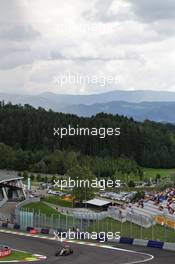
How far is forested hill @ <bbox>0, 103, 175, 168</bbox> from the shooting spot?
5477 inches

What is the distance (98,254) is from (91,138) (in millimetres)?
103092

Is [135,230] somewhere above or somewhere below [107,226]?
below

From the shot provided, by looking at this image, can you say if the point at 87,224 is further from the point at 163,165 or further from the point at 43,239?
the point at 163,165

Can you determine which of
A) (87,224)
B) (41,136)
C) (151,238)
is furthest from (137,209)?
(41,136)

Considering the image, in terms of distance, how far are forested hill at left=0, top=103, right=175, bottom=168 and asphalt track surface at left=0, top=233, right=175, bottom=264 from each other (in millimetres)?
86394

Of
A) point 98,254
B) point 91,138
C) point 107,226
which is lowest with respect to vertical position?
point 98,254

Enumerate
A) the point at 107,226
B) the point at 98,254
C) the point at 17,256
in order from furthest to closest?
the point at 107,226, the point at 17,256, the point at 98,254

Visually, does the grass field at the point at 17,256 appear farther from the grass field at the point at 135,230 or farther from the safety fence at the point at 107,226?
the grass field at the point at 135,230

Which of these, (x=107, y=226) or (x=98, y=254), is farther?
(x=107, y=226)

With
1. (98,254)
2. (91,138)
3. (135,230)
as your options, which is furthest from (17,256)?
(91,138)

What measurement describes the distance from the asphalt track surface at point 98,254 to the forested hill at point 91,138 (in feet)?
283

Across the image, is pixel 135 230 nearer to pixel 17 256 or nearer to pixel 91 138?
pixel 17 256

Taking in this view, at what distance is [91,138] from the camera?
14175cm

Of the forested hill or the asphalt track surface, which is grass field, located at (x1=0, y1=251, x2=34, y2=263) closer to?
the asphalt track surface
